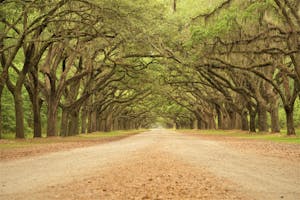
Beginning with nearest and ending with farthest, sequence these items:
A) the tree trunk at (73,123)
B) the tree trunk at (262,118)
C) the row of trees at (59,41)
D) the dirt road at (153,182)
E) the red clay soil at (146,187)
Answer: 1. the red clay soil at (146,187)
2. the dirt road at (153,182)
3. the row of trees at (59,41)
4. the tree trunk at (262,118)
5. the tree trunk at (73,123)

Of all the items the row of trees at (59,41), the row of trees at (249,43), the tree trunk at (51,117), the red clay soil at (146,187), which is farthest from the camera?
the tree trunk at (51,117)

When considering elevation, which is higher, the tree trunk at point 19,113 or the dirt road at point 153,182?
the tree trunk at point 19,113

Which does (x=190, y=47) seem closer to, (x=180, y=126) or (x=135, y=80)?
(x=135, y=80)

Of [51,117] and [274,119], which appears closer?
[51,117]

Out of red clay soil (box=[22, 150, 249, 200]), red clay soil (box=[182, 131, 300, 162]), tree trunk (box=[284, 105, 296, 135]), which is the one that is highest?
tree trunk (box=[284, 105, 296, 135])

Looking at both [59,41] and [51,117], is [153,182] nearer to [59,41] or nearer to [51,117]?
[59,41]

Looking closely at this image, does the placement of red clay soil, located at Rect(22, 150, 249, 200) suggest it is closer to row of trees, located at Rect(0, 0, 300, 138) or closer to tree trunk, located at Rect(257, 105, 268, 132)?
row of trees, located at Rect(0, 0, 300, 138)

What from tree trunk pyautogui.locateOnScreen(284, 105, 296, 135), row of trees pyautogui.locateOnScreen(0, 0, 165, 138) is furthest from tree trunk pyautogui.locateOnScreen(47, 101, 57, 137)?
tree trunk pyautogui.locateOnScreen(284, 105, 296, 135)

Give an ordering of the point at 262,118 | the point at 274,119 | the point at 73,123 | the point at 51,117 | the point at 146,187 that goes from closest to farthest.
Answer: the point at 146,187 < the point at 51,117 < the point at 274,119 < the point at 262,118 < the point at 73,123

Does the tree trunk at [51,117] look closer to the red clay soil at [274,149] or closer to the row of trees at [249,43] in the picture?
the row of trees at [249,43]

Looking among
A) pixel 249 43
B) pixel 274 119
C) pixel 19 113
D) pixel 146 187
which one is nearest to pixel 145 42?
pixel 249 43

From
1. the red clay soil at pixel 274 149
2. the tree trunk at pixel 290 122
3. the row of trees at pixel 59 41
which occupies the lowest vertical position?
the red clay soil at pixel 274 149

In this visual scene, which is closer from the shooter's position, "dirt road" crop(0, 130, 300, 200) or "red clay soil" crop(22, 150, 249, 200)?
"red clay soil" crop(22, 150, 249, 200)

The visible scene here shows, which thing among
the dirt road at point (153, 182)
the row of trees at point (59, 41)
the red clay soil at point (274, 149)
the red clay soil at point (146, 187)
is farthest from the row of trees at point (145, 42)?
the red clay soil at point (146, 187)
